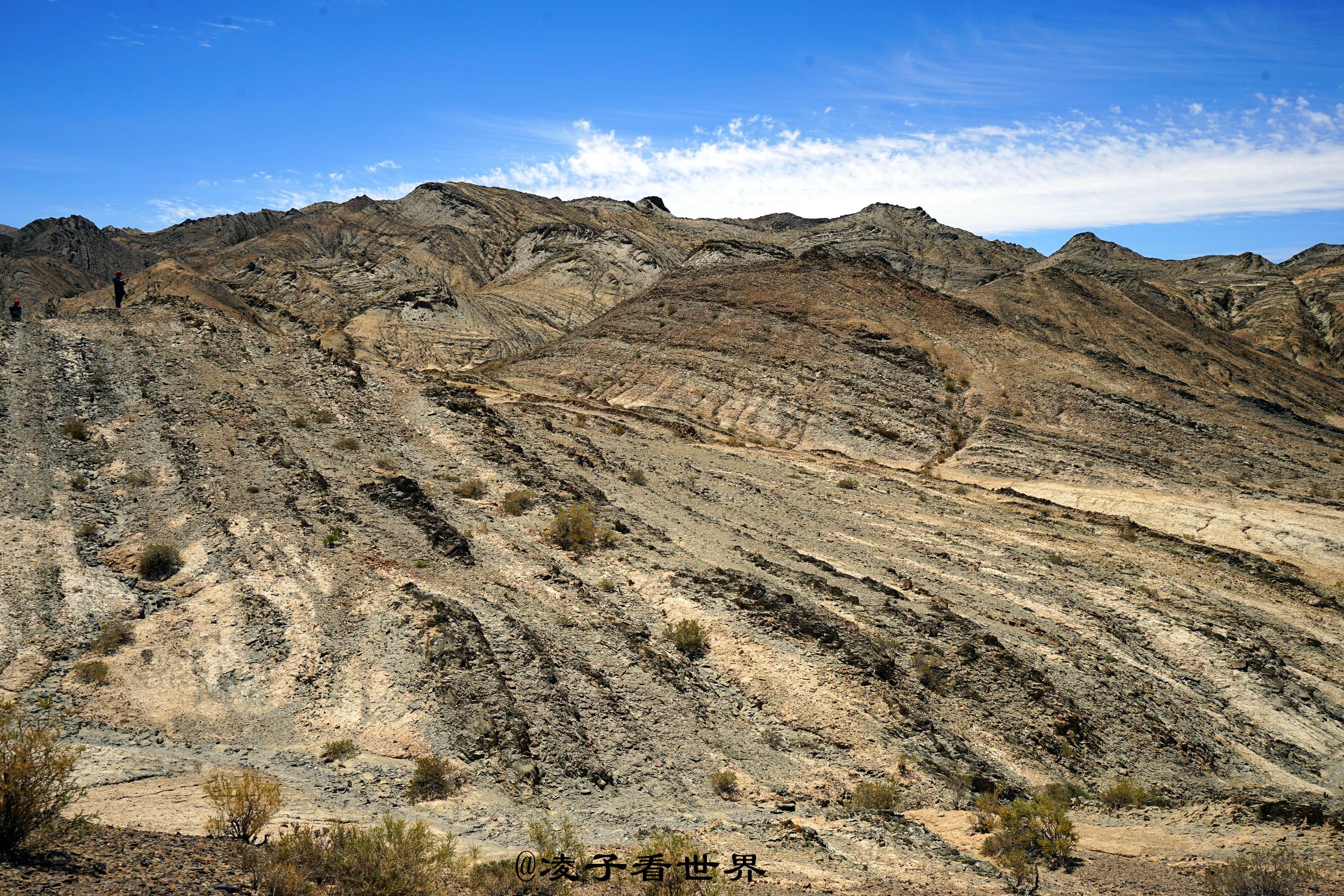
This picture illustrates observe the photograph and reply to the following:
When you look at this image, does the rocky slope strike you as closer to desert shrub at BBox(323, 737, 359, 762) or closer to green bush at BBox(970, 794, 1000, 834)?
Result: desert shrub at BBox(323, 737, 359, 762)

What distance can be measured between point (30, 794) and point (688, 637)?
28.9ft

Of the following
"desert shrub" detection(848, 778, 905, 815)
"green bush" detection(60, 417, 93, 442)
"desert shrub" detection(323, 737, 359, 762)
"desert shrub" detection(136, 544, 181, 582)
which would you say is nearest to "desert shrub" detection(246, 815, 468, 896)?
"desert shrub" detection(323, 737, 359, 762)

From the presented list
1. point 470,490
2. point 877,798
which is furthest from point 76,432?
point 877,798

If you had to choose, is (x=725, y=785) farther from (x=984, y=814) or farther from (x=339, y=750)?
(x=339, y=750)

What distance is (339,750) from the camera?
9.66 metres

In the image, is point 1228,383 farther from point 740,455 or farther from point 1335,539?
point 740,455

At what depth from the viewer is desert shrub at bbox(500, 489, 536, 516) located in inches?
686

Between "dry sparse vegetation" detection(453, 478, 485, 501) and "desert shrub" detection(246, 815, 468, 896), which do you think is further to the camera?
"dry sparse vegetation" detection(453, 478, 485, 501)

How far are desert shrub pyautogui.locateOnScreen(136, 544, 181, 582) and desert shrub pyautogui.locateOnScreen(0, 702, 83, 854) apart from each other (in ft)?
21.0

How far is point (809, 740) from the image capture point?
444 inches

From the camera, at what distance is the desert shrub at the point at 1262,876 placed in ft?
22.9

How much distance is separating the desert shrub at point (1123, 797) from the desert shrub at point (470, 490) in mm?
12900

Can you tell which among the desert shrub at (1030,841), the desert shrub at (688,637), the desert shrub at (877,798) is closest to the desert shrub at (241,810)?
the desert shrub at (877,798)

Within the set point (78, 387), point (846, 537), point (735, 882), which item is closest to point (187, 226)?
point (78, 387)
